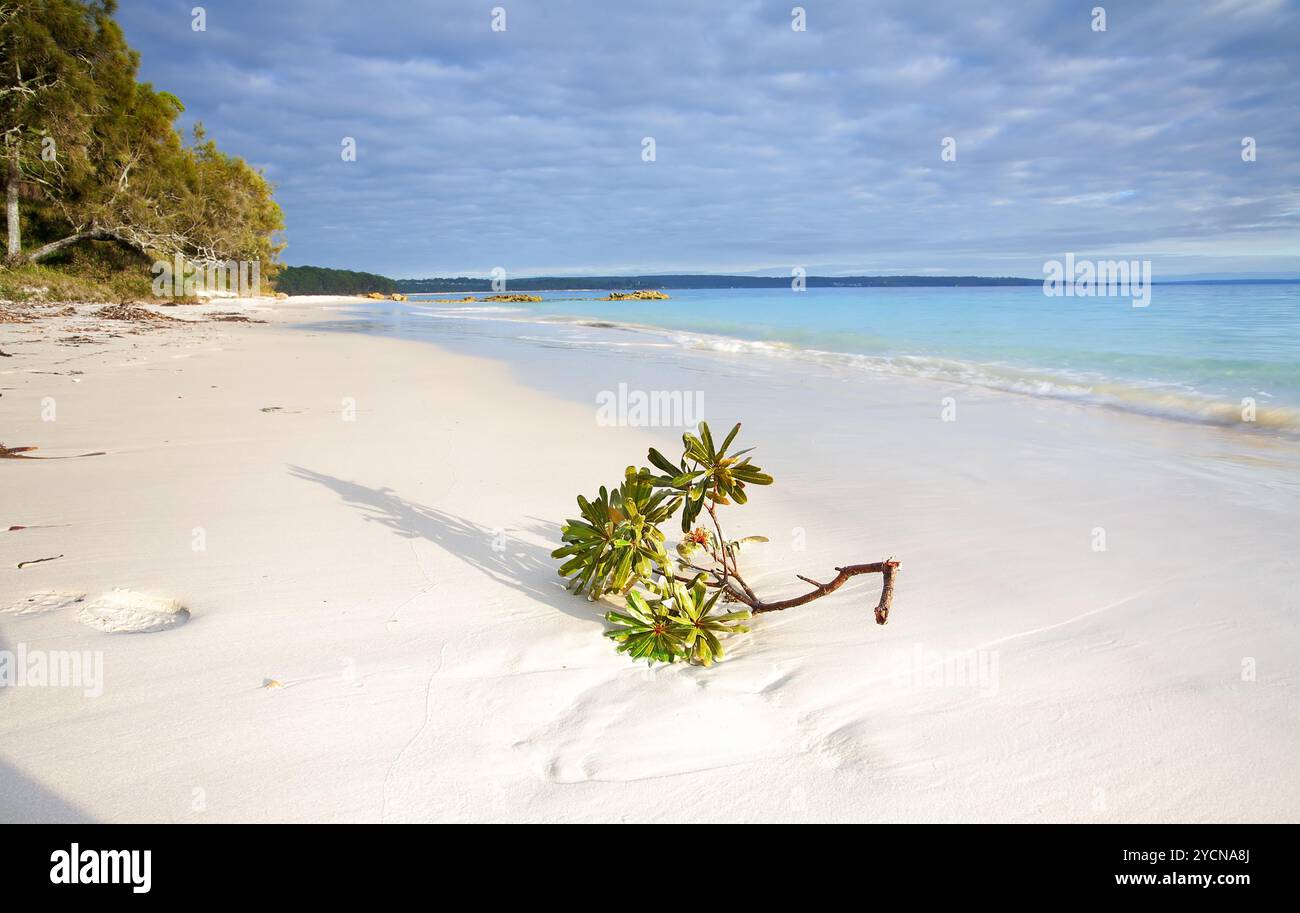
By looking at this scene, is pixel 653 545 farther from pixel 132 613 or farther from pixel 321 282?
pixel 321 282

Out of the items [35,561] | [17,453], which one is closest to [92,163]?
[17,453]

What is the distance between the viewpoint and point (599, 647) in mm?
2758

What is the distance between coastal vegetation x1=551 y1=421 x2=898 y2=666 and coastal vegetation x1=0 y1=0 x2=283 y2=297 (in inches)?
1008

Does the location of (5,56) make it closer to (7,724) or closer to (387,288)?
(7,724)

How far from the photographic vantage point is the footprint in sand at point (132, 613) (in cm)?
274

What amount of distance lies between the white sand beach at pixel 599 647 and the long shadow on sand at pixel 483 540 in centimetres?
2

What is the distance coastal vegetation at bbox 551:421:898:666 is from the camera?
262cm

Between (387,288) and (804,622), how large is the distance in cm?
11513

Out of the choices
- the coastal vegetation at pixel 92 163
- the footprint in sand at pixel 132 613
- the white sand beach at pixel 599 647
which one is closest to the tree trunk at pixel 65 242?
the coastal vegetation at pixel 92 163

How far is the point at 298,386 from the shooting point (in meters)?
9.12
